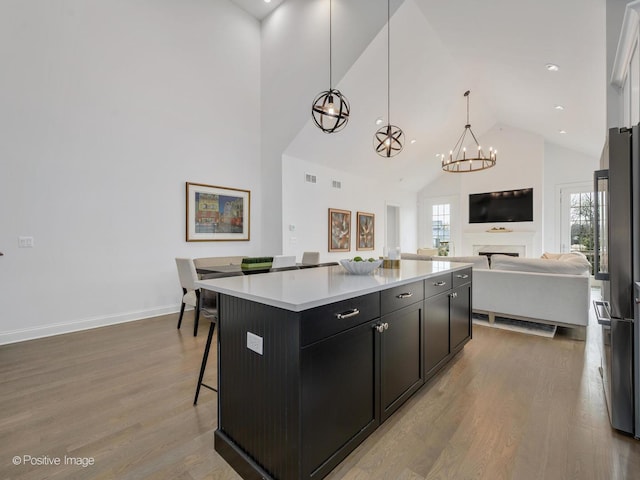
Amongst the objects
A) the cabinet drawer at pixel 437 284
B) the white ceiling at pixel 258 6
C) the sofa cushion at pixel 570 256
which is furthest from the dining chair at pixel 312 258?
the white ceiling at pixel 258 6

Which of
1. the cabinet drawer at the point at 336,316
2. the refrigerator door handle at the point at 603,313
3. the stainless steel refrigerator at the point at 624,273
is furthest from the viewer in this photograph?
the refrigerator door handle at the point at 603,313

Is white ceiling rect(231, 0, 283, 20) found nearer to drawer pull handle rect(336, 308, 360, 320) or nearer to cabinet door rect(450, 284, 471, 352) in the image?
cabinet door rect(450, 284, 471, 352)

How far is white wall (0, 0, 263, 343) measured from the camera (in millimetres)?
3553

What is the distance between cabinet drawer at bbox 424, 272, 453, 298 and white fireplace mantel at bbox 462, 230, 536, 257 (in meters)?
6.75

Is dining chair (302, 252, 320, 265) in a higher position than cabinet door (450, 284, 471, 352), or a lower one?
higher

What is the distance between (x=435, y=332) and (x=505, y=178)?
7.73 meters

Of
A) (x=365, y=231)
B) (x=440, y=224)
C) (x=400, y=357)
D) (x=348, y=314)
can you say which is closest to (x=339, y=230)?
(x=365, y=231)

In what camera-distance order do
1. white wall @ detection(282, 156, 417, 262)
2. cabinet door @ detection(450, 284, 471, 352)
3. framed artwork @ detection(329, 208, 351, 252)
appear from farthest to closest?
framed artwork @ detection(329, 208, 351, 252), white wall @ detection(282, 156, 417, 262), cabinet door @ detection(450, 284, 471, 352)

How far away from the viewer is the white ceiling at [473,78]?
3.43m

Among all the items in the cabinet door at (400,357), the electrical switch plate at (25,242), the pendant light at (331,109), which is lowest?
the cabinet door at (400,357)

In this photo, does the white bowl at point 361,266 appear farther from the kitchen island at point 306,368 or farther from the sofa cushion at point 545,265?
the sofa cushion at point 545,265

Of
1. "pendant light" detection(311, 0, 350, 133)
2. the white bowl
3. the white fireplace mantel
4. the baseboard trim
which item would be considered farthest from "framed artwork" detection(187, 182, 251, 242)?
the white fireplace mantel

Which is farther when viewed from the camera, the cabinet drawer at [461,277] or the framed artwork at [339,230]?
the framed artwork at [339,230]

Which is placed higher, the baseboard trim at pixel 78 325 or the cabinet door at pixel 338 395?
the cabinet door at pixel 338 395
